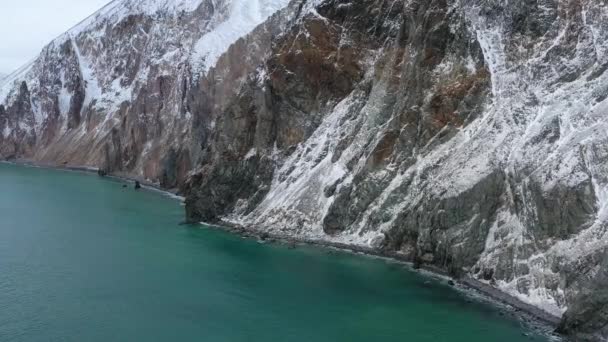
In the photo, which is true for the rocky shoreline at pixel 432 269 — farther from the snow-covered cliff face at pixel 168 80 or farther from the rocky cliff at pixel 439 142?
the snow-covered cliff face at pixel 168 80

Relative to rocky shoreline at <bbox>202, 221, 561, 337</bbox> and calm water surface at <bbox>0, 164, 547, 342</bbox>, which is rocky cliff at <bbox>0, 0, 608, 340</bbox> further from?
calm water surface at <bbox>0, 164, 547, 342</bbox>

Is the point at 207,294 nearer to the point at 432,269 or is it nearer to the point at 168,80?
the point at 432,269

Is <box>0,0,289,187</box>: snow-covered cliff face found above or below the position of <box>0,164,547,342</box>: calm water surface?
above

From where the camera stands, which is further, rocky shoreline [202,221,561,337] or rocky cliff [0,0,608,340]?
rocky cliff [0,0,608,340]

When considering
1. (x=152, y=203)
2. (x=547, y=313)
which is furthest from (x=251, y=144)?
(x=547, y=313)

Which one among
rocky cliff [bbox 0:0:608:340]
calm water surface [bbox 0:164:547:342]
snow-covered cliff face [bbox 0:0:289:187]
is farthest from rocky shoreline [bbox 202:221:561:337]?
snow-covered cliff face [bbox 0:0:289:187]

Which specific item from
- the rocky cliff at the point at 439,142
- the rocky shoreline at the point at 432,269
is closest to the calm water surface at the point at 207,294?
the rocky shoreline at the point at 432,269

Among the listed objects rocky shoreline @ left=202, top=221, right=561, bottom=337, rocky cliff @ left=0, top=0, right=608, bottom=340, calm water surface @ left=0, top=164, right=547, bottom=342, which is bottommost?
calm water surface @ left=0, top=164, right=547, bottom=342
